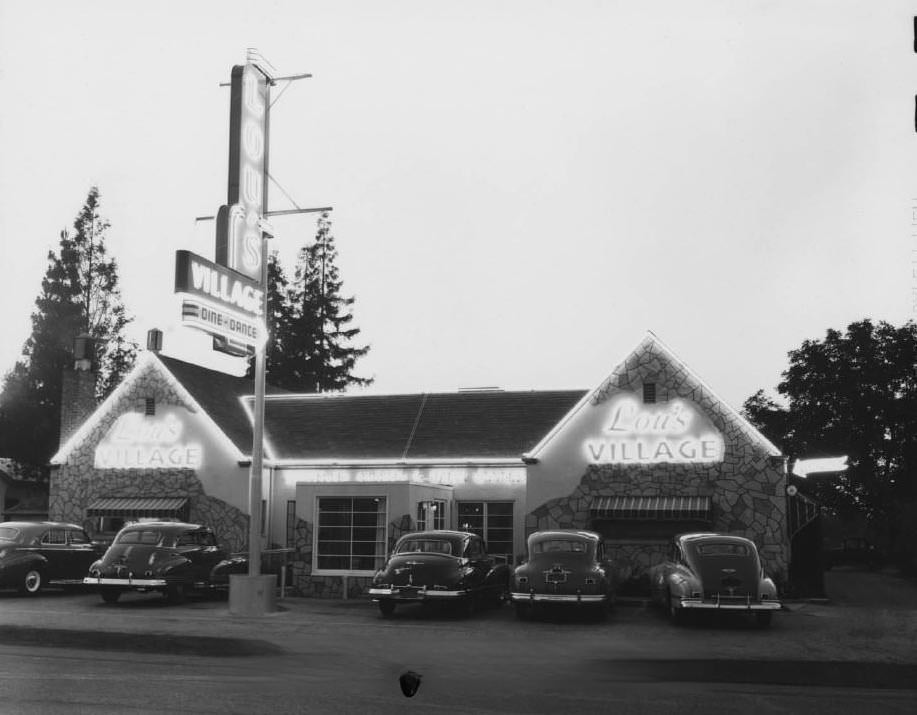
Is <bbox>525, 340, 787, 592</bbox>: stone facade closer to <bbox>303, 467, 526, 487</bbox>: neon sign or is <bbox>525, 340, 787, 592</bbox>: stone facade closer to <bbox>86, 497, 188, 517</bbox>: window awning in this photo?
<bbox>303, 467, 526, 487</bbox>: neon sign

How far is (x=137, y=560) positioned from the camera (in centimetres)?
2061

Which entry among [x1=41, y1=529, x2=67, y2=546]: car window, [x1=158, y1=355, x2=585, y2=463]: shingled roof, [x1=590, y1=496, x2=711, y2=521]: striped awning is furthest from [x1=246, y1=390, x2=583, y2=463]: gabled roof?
[x1=41, y1=529, x2=67, y2=546]: car window

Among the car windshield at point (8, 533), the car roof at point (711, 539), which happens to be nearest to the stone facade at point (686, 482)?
the car roof at point (711, 539)

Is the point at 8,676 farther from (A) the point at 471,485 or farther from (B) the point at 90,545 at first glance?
(A) the point at 471,485

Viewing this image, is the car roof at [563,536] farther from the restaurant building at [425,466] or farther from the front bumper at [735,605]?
the restaurant building at [425,466]

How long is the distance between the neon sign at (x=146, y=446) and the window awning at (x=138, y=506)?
856 millimetres

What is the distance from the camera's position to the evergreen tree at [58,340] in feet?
157

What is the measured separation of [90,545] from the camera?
79.6 feet

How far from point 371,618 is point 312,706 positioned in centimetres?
918

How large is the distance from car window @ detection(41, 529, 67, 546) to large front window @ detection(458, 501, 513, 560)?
9232mm

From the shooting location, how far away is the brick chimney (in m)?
29.4

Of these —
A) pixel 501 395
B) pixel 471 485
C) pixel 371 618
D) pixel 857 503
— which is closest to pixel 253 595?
pixel 371 618

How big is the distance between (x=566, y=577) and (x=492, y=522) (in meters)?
7.84

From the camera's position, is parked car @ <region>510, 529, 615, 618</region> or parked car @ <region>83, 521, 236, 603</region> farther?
parked car @ <region>83, 521, 236, 603</region>
